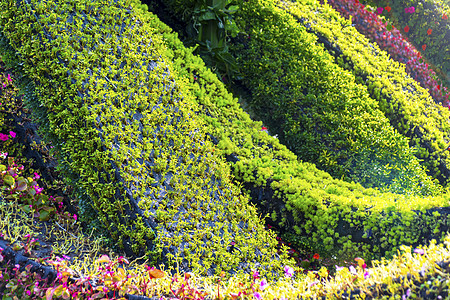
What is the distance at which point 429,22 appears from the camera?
11008mm

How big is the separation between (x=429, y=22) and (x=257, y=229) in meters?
10.3

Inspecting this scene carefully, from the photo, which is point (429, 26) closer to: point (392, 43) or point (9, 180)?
point (392, 43)

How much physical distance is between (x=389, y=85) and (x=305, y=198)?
373 centimetres

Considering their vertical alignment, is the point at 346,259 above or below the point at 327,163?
below

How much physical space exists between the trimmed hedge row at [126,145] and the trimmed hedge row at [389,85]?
363 cm

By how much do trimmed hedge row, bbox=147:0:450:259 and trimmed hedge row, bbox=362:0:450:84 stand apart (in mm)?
8117

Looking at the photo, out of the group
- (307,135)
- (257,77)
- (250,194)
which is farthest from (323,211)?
(257,77)

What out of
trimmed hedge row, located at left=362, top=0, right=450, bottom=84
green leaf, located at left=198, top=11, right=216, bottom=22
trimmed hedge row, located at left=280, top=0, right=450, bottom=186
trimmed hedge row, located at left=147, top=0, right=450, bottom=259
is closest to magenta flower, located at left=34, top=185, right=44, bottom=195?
trimmed hedge row, located at left=147, top=0, right=450, bottom=259

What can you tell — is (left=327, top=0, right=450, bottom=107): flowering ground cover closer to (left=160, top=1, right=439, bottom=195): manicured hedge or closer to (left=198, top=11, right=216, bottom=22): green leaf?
(left=160, top=1, right=439, bottom=195): manicured hedge

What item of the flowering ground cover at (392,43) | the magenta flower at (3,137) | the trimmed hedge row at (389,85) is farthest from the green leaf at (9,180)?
the flowering ground cover at (392,43)

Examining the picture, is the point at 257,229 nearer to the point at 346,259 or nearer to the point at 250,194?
the point at 250,194

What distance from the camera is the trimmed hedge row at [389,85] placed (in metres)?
6.12

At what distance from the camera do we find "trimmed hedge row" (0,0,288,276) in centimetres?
336

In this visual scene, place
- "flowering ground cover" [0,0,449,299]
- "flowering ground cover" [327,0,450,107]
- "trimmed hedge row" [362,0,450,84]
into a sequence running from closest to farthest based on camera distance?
"flowering ground cover" [0,0,449,299], "flowering ground cover" [327,0,450,107], "trimmed hedge row" [362,0,450,84]
